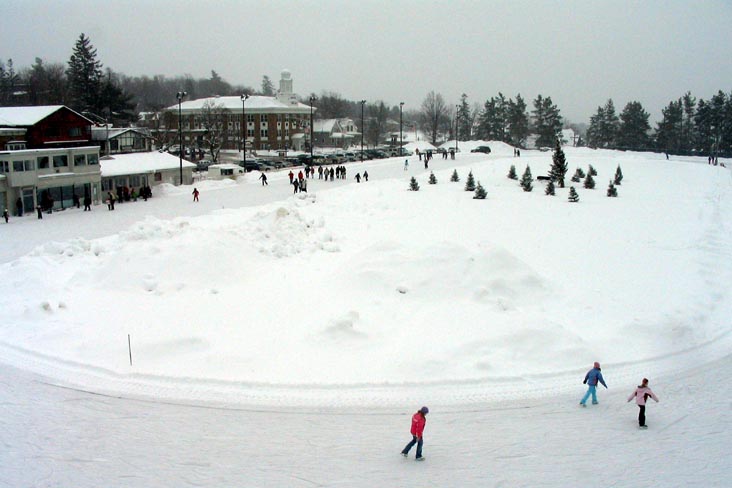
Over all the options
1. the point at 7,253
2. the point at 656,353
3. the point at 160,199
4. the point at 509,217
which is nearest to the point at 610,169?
the point at 509,217

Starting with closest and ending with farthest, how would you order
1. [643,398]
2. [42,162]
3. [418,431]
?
[418,431], [643,398], [42,162]

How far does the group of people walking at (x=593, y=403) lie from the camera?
10477mm

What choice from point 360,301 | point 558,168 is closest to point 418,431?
point 360,301

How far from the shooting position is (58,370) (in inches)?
567

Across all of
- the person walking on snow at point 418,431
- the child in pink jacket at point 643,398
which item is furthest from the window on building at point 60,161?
the child in pink jacket at point 643,398

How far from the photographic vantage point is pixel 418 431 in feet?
34.4

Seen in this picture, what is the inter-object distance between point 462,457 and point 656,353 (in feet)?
24.6

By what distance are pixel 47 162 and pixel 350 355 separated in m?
25.8

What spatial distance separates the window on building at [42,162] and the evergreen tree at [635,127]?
7827 centimetres

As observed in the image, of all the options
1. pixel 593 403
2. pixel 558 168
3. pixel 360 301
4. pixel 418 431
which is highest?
pixel 558 168

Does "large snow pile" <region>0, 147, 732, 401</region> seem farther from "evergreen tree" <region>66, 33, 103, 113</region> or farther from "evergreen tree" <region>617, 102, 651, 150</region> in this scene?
"evergreen tree" <region>617, 102, 651, 150</region>

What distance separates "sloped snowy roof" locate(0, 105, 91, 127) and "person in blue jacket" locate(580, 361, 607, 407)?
33.0m

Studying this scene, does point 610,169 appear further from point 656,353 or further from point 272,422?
point 272,422

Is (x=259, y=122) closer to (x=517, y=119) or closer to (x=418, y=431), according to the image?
(x=517, y=119)
